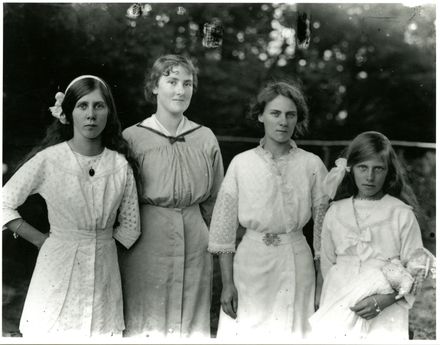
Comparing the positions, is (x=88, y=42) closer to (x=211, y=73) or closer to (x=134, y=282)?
(x=211, y=73)

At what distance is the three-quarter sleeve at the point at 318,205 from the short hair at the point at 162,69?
2.80 ft

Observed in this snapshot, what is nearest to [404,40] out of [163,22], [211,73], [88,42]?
[211,73]

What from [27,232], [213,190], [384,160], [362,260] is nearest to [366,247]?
[362,260]

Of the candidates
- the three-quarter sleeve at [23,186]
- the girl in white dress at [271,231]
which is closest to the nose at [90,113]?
the three-quarter sleeve at [23,186]

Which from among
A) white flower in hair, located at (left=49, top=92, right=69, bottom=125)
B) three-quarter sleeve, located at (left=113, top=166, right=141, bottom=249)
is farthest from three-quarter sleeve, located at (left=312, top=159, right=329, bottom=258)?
white flower in hair, located at (left=49, top=92, right=69, bottom=125)

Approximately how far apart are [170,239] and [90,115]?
802 mm

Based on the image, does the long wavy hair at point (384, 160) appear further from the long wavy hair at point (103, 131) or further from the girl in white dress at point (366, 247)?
the long wavy hair at point (103, 131)

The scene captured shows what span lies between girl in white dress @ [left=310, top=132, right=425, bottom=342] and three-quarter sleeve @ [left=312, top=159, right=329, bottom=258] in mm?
38

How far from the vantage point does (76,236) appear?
313 centimetres

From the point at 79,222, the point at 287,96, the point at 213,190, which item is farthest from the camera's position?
the point at 213,190

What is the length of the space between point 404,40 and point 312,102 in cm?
64

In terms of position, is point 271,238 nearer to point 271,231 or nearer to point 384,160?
point 271,231

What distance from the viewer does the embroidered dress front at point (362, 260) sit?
3145mm

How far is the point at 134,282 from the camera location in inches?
130
